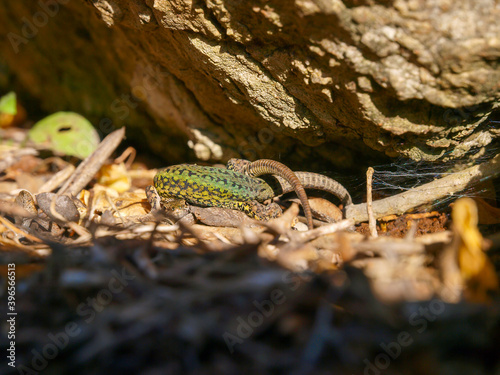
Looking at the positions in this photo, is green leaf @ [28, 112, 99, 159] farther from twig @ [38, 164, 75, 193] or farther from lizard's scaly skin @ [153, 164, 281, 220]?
lizard's scaly skin @ [153, 164, 281, 220]

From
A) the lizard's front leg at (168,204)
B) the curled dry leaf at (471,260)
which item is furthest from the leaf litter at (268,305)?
the lizard's front leg at (168,204)

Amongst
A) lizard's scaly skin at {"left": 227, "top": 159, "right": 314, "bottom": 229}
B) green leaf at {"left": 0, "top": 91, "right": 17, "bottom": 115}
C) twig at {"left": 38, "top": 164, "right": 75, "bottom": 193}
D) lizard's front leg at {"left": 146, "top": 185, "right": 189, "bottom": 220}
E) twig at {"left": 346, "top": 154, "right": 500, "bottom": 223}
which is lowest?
twig at {"left": 38, "top": 164, "right": 75, "bottom": 193}

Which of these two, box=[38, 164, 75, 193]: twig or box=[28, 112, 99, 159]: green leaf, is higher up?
box=[28, 112, 99, 159]: green leaf

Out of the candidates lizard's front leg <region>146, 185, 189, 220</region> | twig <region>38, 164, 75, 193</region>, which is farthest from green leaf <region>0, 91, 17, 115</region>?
lizard's front leg <region>146, 185, 189, 220</region>

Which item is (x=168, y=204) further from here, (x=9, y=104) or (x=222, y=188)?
(x=9, y=104)

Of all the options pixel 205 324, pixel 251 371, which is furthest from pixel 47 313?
pixel 251 371

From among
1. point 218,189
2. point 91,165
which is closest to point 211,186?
point 218,189

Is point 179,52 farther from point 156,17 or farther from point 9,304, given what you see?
point 9,304
